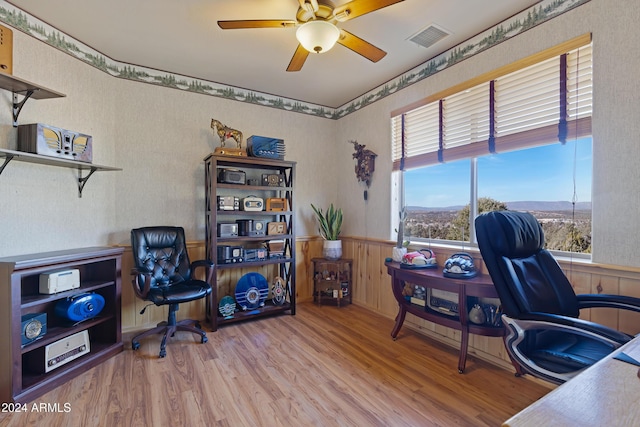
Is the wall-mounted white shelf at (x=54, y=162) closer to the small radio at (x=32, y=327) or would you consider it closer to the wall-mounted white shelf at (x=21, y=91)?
the wall-mounted white shelf at (x=21, y=91)

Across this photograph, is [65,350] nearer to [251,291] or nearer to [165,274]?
[165,274]

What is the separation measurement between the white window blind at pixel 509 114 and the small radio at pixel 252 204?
1.64 m

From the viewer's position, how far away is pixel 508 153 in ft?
7.47

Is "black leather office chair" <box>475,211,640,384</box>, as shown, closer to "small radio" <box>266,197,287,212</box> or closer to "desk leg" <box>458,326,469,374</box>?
"desk leg" <box>458,326,469,374</box>

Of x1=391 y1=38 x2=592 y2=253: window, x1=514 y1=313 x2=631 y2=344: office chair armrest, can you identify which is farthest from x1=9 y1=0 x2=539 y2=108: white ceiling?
x1=514 y1=313 x2=631 y2=344: office chair armrest

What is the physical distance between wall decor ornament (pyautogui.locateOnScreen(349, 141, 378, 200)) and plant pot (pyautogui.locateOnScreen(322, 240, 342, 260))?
677 millimetres

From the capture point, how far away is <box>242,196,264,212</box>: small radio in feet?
10.3

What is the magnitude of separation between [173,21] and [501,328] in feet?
10.8

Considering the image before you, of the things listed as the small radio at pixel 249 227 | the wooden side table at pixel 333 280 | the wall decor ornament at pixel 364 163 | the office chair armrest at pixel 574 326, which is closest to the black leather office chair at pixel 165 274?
the small radio at pixel 249 227

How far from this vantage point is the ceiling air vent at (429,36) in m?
2.27

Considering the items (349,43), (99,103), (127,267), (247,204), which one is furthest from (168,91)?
(349,43)

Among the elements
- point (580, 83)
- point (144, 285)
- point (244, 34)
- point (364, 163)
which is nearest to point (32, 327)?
point (144, 285)

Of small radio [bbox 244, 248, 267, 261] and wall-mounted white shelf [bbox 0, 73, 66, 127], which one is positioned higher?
wall-mounted white shelf [bbox 0, 73, 66, 127]

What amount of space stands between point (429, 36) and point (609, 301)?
86.1 inches
